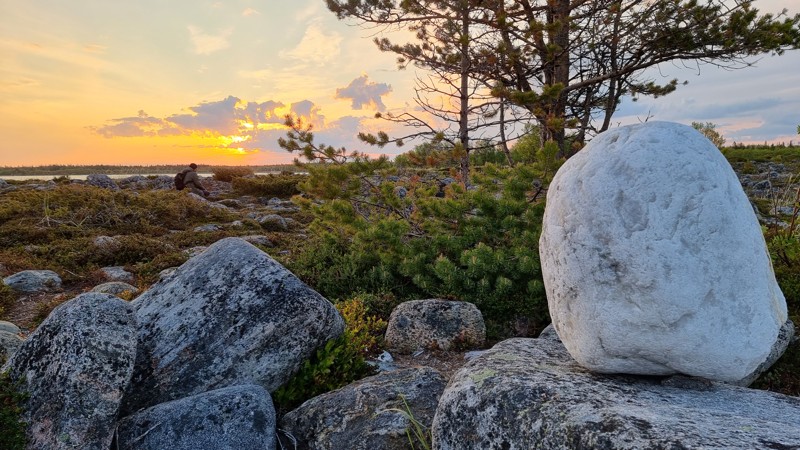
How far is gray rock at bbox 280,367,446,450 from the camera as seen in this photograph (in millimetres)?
4562

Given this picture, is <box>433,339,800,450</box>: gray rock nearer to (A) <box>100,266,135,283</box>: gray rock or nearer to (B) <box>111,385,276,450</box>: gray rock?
(B) <box>111,385,276,450</box>: gray rock

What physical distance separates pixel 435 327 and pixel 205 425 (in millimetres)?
3772

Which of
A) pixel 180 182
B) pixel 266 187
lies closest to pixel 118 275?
pixel 180 182

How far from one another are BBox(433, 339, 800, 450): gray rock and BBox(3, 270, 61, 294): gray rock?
11.1m

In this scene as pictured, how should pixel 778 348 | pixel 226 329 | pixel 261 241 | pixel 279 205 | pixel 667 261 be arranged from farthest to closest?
pixel 279 205
pixel 261 241
pixel 778 348
pixel 226 329
pixel 667 261

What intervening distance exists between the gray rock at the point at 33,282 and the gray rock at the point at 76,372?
26.6 ft

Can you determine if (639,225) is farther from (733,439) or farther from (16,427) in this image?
(16,427)

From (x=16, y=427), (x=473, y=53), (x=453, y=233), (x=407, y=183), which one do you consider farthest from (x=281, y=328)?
(x=473, y=53)

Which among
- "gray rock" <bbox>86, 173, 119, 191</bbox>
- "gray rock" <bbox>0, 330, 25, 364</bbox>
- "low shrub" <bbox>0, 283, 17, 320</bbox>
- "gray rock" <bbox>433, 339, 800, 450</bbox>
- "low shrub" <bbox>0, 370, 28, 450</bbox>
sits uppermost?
"gray rock" <bbox>86, 173, 119, 191</bbox>

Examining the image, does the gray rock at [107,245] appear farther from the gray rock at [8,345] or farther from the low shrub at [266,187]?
the low shrub at [266,187]

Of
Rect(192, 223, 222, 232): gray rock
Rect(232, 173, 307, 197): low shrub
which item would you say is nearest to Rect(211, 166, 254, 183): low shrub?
Rect(232, 173, 307, 197): low shrub

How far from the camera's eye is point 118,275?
40.6ft

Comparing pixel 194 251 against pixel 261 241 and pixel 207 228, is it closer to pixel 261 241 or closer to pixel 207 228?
pixel 261 241

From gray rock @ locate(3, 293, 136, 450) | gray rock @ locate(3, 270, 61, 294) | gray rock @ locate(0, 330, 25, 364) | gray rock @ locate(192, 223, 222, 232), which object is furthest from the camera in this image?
gray rock @ locate(192, 223, 222, 232)
